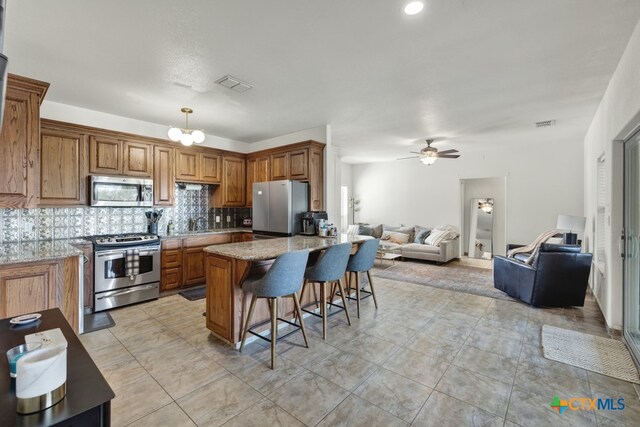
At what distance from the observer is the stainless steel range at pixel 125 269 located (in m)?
3.56

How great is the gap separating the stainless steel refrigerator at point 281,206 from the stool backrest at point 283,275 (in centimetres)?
200

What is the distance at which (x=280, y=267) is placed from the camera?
2.36 meters

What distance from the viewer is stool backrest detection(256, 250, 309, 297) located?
2.35m

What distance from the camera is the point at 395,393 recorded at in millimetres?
2059

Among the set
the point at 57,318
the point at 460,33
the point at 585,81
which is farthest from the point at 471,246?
the point at 57,318

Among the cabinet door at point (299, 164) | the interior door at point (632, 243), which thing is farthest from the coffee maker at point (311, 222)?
the interior door at point (632, 243)

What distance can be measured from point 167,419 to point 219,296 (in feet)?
3.61

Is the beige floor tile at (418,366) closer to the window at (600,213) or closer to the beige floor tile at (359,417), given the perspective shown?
the beige floor tile at (359,417)

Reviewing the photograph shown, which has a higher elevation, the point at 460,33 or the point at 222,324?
the point at 460,33

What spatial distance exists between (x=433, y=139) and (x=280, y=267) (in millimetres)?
4530

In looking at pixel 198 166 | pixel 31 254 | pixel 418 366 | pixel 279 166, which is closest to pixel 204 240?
pixel 198 166

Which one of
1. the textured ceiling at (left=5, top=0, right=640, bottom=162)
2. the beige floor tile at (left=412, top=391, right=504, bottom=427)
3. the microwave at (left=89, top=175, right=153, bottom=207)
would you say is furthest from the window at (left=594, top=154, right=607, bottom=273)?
the microwave at (left=89, top=175, right=153, bottom=207)

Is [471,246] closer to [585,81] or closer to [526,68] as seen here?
[585,81]

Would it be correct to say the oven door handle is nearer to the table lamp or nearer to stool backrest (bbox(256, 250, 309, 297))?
stool backrest (bbox(256, 250, 309, 297))
